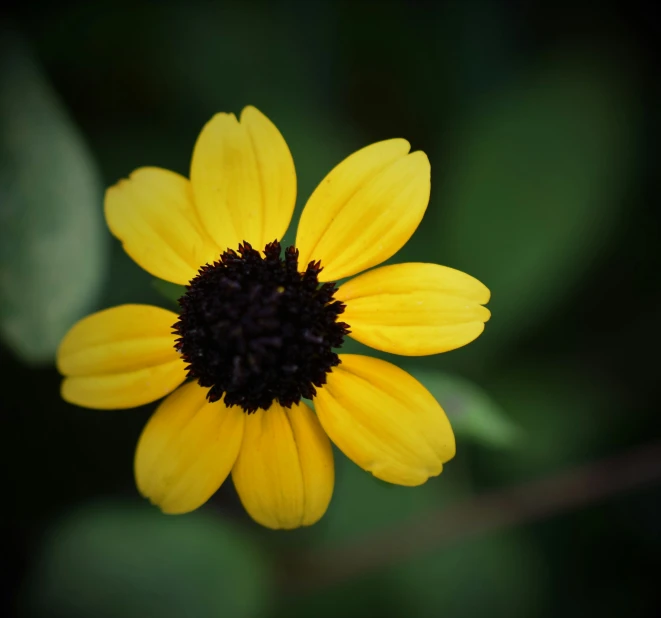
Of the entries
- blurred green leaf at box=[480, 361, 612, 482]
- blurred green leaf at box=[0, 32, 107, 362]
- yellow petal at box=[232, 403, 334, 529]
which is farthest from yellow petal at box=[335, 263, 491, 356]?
blurred green leaf at box=[480, 361, 612, 482]

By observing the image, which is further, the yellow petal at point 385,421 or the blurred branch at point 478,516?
the blurred branch at point 478,516

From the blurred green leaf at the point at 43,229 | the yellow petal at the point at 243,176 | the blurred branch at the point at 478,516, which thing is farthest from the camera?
the blurred branch at the point at 478,516

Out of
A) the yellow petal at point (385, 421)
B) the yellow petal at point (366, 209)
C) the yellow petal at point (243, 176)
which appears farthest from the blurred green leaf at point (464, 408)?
the yellow petal at point (243, 176)

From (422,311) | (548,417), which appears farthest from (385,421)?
(548,417)

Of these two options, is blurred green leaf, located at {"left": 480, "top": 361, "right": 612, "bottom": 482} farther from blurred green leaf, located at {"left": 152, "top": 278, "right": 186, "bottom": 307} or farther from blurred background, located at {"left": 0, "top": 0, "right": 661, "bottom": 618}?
blurred green leaf, located at {"left": 152, "top": 278, "right": 186, "bottom": 307}

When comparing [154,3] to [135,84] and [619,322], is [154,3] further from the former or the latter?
[619,322]

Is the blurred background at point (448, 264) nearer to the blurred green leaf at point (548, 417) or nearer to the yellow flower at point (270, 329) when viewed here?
the blurred green leaf at point (548, 417)

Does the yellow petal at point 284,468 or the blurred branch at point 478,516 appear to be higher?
the yellow petal at point 284,468
